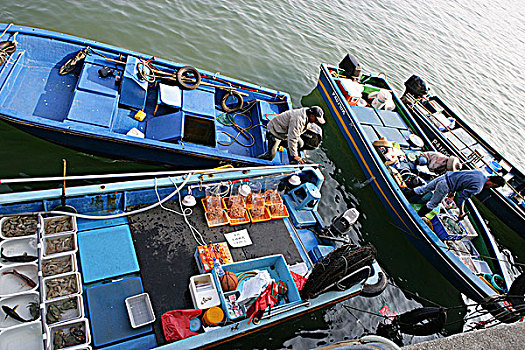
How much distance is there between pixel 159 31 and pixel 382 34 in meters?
11.3

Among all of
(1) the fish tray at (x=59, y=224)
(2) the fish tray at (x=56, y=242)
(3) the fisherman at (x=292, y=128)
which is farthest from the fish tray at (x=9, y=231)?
(3) the fisherman at (x=292, y=128)

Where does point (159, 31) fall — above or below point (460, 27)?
below

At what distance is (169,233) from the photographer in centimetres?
522

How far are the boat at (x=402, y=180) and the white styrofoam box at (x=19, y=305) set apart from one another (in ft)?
22.7

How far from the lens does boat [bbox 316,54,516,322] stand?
6844 mm

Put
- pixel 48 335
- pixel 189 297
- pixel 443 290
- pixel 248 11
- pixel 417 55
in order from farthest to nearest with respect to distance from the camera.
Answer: pixel 417 55, pixel 248 11, pixel 443 290, pixel 189 297, pixel 48 335

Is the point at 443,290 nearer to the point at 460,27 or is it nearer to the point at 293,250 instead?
the point at 293,250

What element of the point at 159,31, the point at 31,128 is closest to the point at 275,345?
the point at 31,128

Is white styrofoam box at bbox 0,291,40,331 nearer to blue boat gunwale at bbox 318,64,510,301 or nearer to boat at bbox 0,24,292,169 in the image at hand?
boat at bbox 0,24,292,169

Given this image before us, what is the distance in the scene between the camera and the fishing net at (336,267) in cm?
464

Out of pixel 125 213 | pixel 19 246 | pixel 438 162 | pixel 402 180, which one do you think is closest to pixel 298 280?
pixel 125 213

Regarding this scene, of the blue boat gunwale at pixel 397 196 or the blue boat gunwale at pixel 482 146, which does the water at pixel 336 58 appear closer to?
the blue boat gunwale at pixel 397 196

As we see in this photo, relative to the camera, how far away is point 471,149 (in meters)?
9.88

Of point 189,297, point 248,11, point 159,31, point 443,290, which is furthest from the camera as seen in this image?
point 248,11
